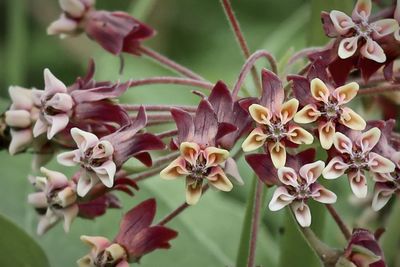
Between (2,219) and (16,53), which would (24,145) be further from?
(16,53)

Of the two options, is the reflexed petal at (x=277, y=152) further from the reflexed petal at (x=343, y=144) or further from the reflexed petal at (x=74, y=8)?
the reflexed petal at (x=74, y=8)

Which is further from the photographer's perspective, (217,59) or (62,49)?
(62,49)

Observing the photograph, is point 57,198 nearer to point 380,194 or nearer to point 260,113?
point 260,113

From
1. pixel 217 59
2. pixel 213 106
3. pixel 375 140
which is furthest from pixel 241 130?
pixel 217 59

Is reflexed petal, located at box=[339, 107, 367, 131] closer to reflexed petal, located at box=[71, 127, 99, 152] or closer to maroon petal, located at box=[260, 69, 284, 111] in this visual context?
maroon petal, located at box=[260, 69, 284, 111]

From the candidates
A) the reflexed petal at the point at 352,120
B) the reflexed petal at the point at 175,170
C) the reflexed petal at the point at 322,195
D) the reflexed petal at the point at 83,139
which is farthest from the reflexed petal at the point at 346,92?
the reflexed petal at the point at 83,139
